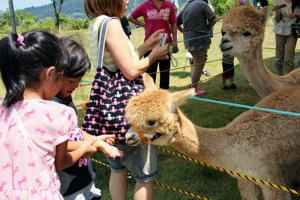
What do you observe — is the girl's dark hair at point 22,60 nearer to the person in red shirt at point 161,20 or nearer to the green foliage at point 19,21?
the person in red shirt at point 161,20

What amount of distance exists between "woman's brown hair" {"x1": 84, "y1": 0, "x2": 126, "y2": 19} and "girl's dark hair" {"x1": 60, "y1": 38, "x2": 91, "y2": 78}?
209mm

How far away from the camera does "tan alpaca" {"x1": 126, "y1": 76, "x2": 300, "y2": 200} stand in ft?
7.08

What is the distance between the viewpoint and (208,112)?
5.04 meters

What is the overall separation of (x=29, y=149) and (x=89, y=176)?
24.1 inches

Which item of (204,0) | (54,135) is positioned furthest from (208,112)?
(54,135)

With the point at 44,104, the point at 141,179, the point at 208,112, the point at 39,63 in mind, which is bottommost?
the point at 208,112

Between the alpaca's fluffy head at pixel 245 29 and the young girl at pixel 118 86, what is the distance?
1471 mm

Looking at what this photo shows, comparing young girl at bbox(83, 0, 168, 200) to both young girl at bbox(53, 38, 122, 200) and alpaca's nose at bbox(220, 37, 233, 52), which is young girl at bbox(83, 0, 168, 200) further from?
alpaca's nose at bbox(220, 37, 233, 52)

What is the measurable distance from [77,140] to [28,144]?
492 mm

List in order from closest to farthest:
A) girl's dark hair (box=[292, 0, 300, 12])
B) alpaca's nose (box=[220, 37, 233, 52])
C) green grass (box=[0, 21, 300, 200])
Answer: green grass (box=[0, 21, 300, 200]), alpaca's nose (box=[220, 37, 233, 52]), girl's dark hair (box=[292, 0, 300, 12])

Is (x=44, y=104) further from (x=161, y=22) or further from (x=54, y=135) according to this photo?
(x=161, y=22)

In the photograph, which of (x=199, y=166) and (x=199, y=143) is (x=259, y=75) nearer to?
(x=199, y=166)

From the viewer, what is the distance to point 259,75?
3.38 metres

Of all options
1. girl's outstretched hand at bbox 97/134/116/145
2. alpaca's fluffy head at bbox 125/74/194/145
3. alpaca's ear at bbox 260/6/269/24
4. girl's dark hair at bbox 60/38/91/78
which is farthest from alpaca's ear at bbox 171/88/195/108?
alpaca's ear at bbox 260/6/269/24
